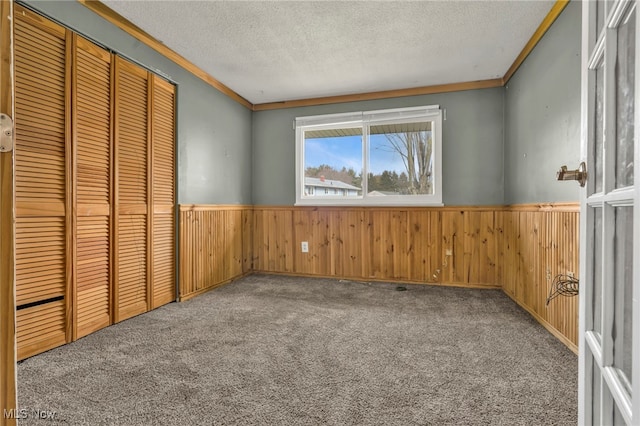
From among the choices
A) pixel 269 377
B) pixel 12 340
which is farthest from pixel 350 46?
pixel 12 340

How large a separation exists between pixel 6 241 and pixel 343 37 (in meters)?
2.51

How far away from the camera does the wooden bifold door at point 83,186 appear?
1.76 meters

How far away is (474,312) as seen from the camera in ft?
8.45

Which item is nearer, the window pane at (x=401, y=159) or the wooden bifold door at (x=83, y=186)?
the wooden bifold door at (x=83, y=186)

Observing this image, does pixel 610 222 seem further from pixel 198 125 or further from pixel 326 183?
pixel 326 183

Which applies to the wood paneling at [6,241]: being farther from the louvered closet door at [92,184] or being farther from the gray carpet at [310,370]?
the louvered closet door at [92,184]

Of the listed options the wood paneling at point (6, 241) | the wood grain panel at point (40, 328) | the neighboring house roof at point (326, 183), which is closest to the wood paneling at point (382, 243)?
the neighboring house roof at point (326, 183)

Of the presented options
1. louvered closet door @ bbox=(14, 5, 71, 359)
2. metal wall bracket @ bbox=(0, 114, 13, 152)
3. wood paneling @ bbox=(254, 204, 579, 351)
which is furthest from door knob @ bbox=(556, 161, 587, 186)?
louvered closet door @ bbox=(14, 5, 71, 359)

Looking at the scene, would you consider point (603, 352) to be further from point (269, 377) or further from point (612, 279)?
point (269, 377)

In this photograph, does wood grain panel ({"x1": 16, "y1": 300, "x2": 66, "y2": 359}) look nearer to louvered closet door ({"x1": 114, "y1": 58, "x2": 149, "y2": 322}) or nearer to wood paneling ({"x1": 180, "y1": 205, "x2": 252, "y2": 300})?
louvered closet door ({"x1": 114, "y1": 58, "x2": 149, "y2": 322})

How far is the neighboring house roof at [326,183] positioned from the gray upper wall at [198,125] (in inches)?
30.9

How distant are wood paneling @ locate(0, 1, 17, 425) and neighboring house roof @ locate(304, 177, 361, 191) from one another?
347 cm

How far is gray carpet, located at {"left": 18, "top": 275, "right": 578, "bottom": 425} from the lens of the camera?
130 cm

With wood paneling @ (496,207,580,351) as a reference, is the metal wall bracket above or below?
above
